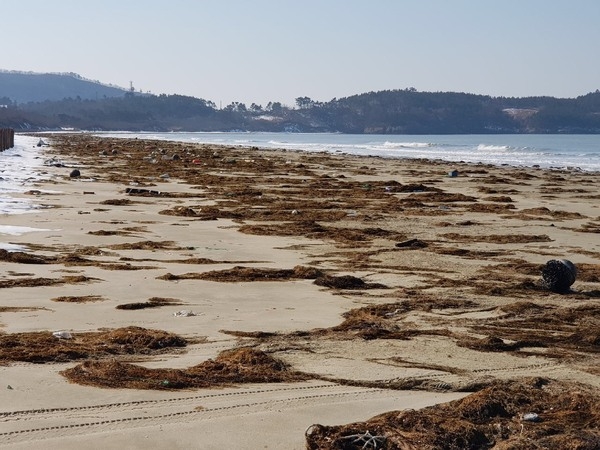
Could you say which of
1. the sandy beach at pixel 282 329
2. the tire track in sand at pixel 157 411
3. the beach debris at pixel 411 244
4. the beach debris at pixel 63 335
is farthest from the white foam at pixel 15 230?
the tire track in sand at pixel 157 411

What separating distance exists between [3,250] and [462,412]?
689 cm

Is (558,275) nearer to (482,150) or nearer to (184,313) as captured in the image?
(184,313)

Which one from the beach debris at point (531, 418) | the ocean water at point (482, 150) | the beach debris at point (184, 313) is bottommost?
the ocean water at point (482, 150)

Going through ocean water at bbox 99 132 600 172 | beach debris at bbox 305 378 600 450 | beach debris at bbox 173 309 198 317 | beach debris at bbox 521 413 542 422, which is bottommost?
ocean water at bbox 99 132 600 172

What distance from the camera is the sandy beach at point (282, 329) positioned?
4.50 meters

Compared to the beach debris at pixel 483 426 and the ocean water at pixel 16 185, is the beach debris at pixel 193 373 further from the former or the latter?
the ocean water at pixel 16 185

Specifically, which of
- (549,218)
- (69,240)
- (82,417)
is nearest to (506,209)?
(549,218)

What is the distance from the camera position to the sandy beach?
4496mm

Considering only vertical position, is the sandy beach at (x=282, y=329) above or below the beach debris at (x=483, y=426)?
below

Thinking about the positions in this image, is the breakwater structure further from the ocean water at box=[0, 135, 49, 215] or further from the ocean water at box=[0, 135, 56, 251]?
the ocean water at box=[0, 135, 56, 251]

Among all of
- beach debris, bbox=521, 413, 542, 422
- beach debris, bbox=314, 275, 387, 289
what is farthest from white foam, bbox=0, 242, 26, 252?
beach debris, bbox=521, 413, 542, 422

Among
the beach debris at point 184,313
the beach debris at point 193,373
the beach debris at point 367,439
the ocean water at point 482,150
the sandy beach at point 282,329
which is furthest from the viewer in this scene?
the ocean water at point 482,150

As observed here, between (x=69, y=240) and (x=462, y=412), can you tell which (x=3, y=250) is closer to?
(x=69, y=240)

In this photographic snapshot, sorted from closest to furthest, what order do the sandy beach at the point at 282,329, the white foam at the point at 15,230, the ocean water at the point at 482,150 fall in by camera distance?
the sandy beach at the point at 282,329
the white foam at the point at 15,230
the ocean water at the point at 482,150
